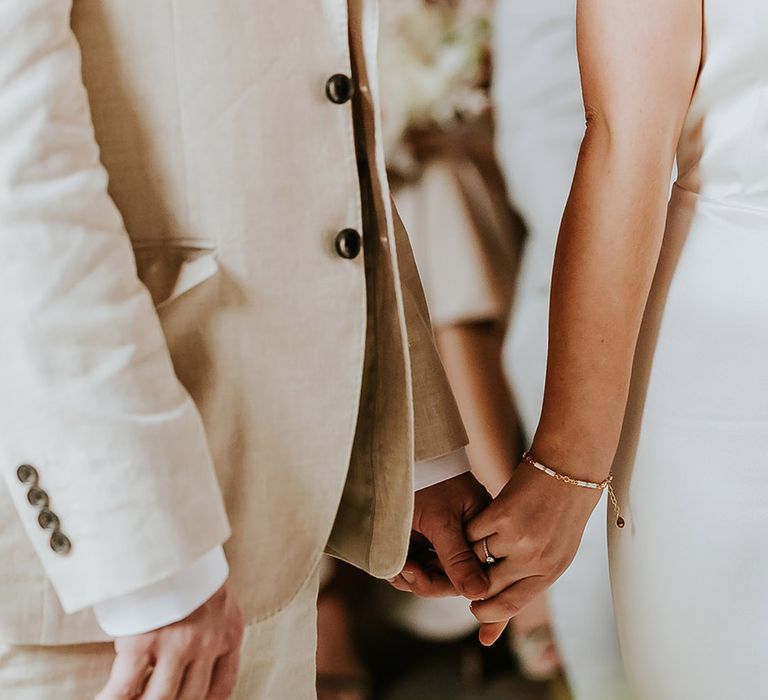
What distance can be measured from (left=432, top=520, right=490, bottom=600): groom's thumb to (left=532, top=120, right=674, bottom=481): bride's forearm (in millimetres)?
131

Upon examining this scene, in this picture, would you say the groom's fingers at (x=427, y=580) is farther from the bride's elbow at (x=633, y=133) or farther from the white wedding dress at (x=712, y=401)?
the bride's elbow at (x=633, y=133)

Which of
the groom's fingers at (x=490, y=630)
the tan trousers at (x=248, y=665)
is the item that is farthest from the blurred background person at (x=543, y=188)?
the tan trousers at (x=248, y=665)

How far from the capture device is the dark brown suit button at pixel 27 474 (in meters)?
0.58

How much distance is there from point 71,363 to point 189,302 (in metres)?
0.13

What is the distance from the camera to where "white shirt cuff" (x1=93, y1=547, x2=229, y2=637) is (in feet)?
1.96

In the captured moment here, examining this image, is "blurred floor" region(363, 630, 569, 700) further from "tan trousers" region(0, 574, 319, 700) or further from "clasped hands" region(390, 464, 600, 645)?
"tan trousers" region(0, 574, 319, 700)

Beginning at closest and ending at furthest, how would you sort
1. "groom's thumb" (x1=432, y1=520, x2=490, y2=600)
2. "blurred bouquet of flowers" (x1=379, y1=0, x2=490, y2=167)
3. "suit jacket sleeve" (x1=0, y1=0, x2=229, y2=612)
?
"suit jacket sleeve" (x1=0, y1=0, x2=229, y2=612)
"groom's thumb" (x1=432, y1=520, x2=490, y2=600)
"blurred bouquet of flowers" (x1=379, y1=0, x2=490, y2=167)

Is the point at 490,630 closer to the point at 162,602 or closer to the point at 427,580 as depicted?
the point at 427,580

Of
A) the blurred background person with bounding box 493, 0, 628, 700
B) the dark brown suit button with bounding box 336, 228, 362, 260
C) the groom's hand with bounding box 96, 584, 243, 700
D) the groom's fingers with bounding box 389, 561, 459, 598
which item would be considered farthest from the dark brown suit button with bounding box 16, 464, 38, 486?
the blurred background person with bounding box 493, 0, 628, 700

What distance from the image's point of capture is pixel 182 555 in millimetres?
586

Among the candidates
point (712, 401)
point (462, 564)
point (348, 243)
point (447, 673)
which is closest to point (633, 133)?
point (712, 401)

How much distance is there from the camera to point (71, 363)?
565mm

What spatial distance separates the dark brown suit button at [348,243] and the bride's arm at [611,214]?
36 centimetres

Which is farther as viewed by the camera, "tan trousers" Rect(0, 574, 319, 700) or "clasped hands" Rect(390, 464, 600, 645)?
"clasped hands" Rect(390, 464, 600, 645)
